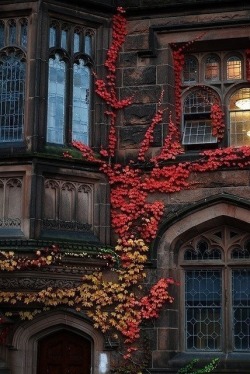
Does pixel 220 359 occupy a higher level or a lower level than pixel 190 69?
lower

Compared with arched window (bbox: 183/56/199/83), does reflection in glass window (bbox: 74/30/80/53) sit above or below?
above

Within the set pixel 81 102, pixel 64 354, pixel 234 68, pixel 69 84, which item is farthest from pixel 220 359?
pixel 69 84

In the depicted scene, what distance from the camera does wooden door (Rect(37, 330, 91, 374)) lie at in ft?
42.3

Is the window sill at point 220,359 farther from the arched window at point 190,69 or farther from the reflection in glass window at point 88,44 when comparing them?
the reflection in glass window at point 88,44

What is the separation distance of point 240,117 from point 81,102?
2762 millimetres

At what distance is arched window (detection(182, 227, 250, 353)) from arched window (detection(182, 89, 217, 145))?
5.44 feet

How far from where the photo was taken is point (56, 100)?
13203mm

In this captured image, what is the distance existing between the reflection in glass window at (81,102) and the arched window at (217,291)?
8.58 feet

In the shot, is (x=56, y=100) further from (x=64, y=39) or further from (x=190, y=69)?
(x=190, y=69)

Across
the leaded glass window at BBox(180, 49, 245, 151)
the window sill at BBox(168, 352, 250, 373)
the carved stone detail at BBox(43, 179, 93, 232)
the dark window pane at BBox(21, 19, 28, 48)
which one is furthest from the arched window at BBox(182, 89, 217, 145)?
the window sill at BBox(168, 352, 250, 373)

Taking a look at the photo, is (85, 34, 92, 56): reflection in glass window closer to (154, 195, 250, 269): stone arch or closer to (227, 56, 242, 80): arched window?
(227, 56, 242, 80): arched window

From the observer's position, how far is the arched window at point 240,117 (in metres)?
13.4

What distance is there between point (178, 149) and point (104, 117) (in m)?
1.40

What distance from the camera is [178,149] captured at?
43.4 feet
